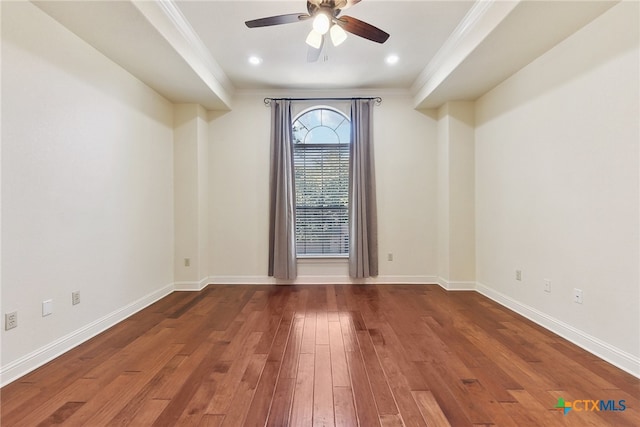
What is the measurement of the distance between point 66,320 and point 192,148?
243 cm

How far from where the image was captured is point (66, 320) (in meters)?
2.23

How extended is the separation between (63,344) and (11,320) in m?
0.49

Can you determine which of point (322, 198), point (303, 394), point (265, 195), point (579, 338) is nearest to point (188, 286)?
point (265, 195)

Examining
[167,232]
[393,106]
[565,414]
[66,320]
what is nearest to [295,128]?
[393,106]

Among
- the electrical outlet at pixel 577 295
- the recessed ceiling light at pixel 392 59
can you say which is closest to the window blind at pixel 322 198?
the recessed ceiling light at pixel 392 59

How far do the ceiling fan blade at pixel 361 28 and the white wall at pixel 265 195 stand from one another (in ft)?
6.66

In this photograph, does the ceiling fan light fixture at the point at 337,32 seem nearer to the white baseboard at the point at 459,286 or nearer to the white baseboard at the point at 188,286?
the white baseboard at the point at 459,286

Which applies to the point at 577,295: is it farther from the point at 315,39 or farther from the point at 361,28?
the point at 315,39

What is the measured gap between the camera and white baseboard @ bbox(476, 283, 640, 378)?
1923mm

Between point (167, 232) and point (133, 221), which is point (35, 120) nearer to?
point (133, 221)

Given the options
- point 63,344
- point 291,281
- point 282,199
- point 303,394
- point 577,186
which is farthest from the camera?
point 291,281

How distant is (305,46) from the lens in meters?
2.99

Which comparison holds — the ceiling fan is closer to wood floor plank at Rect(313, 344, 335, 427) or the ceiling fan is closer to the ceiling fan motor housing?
the ceiling fan motor housing

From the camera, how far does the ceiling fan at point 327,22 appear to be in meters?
1.95
